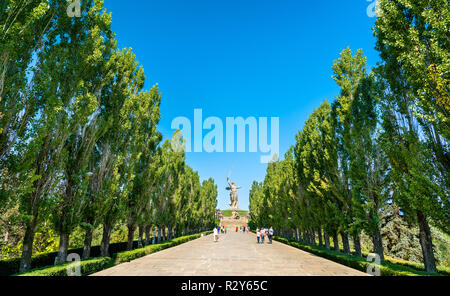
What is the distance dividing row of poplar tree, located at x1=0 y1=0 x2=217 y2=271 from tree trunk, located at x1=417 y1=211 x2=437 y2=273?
48.3 ft

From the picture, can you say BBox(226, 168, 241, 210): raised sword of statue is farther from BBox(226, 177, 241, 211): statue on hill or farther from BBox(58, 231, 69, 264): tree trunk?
BBox(58, 231, 69, 264): tree trunk

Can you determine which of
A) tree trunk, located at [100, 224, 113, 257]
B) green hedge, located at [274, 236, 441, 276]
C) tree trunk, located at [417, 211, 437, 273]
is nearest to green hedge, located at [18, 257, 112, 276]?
tree trunk, located at [100, 224, 113, 257]

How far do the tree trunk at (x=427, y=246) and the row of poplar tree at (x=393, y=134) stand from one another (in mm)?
33

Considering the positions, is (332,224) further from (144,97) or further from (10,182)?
(10,182)

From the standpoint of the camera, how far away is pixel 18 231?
19.0 meters

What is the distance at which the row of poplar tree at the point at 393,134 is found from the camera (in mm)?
8711

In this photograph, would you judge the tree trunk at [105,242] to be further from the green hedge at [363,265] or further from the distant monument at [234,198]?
the distant monument at [234,198]

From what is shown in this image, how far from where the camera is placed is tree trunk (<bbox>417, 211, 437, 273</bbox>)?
9.99 m

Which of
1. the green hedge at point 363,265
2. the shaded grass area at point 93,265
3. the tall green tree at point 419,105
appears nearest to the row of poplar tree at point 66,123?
the shaded grass area at point 93,265

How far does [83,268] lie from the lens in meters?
10.0

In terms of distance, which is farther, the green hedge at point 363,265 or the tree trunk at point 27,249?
the green hedge at point 363,265

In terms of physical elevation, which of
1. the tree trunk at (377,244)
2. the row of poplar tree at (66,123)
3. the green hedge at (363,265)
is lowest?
the green hedge at (363,265)

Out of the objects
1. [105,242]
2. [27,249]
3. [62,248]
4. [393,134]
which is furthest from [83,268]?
[393,134]
